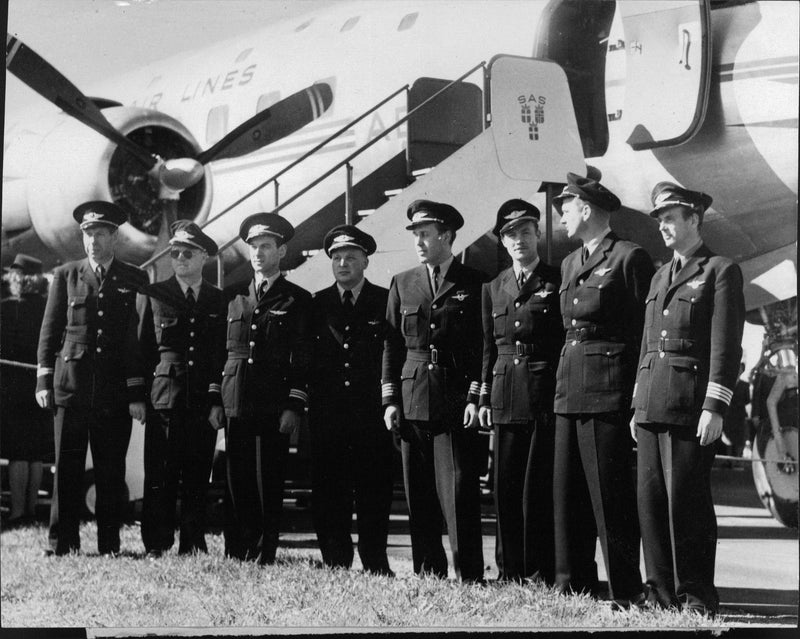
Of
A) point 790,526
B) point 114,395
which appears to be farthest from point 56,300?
point 790,526

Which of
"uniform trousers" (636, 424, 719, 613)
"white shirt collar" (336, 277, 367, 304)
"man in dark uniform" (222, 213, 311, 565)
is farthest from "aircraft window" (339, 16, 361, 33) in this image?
"uniform trousers" (636, 424, 719, 613)

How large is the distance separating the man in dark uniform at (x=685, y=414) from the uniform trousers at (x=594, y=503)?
0.09 metres

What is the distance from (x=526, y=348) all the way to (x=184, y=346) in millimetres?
2322

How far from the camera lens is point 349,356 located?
6.01 metres

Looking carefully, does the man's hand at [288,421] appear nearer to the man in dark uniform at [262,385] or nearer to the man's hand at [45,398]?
the man in dark uniform at [262,385]

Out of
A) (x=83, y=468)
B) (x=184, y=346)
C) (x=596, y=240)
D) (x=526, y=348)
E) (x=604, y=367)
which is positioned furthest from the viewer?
(x=83, y=468)

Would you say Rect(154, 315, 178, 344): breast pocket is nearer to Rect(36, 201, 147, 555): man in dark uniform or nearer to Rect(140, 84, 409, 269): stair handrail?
Rect(36, 201, 147, 555): man in dark uniform

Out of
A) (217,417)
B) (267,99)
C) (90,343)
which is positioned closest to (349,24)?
(267,99)

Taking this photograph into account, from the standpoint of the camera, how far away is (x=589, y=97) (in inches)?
257

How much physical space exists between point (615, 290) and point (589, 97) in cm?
191

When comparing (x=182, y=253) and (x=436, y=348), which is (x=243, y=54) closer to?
(x=182, y=253)

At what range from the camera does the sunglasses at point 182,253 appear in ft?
21.3

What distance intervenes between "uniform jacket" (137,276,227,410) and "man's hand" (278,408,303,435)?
489 mm

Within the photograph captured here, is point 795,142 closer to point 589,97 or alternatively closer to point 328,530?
point 589,97
